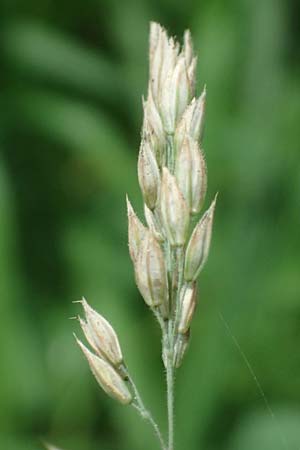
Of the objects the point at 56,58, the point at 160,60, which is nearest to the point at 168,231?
the point at 160,60

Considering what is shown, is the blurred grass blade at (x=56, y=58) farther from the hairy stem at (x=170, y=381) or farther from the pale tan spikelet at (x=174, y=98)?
the hairy stem at (x=170, y=381)

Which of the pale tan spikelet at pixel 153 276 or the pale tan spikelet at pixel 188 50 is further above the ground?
the pale tan spikelet at pixel 188 50

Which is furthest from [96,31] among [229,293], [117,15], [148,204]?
[148,204]

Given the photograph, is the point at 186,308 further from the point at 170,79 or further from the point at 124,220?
the point at 124,220

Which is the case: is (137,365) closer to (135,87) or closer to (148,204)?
(135,87)

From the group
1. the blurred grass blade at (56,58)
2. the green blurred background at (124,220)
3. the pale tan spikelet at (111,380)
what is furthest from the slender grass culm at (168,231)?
the blurred grass blade at (56,58)

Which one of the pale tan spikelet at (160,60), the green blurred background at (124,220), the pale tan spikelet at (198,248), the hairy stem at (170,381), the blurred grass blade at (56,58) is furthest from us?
the blurred grass blade at (56,58)
